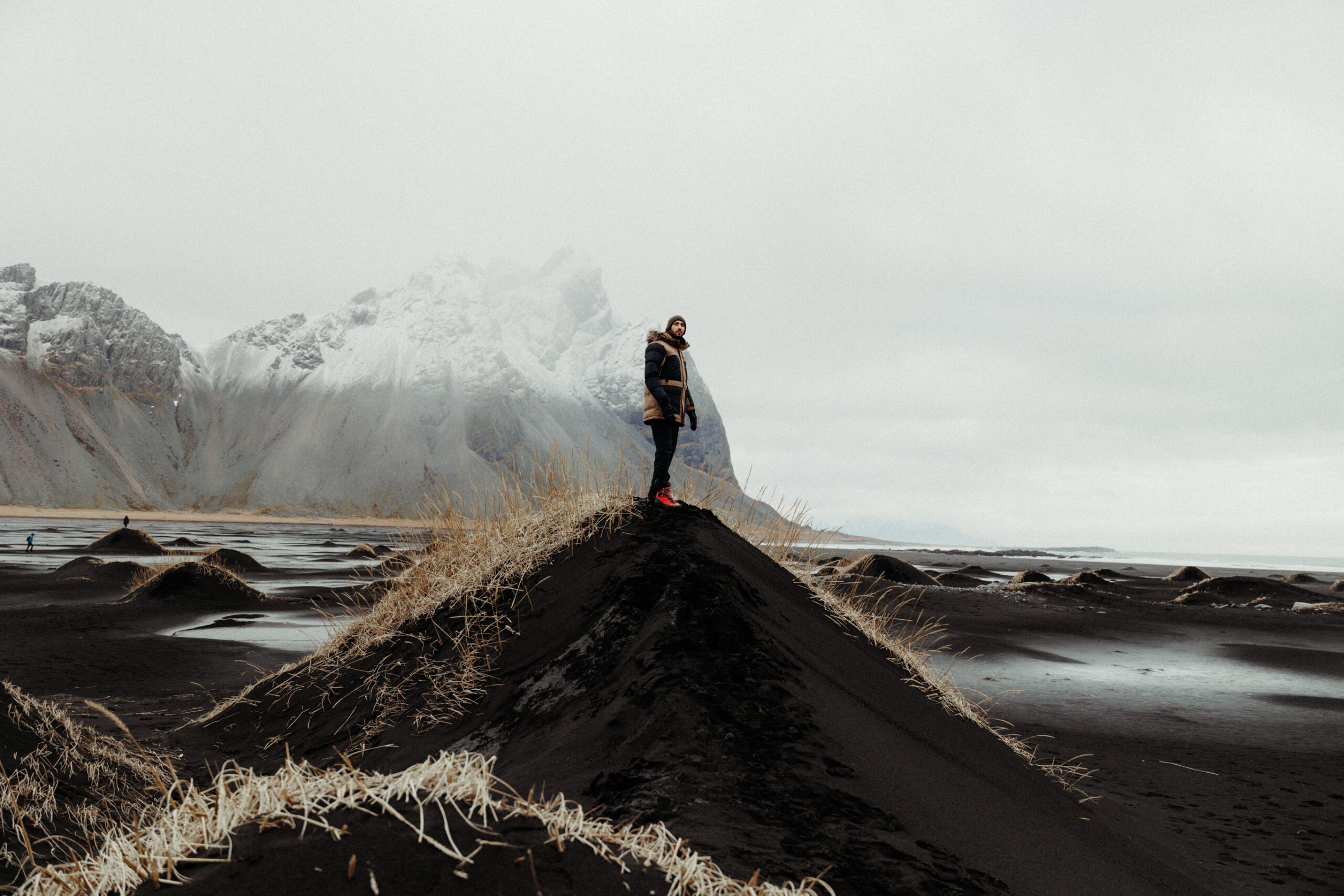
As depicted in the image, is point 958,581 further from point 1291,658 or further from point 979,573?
point 1291,658

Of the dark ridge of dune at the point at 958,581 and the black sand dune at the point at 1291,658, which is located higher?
the black sand dune at the point at 1291,658

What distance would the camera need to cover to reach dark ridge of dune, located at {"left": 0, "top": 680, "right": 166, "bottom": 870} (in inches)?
157

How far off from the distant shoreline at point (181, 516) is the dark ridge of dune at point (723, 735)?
7822 cm

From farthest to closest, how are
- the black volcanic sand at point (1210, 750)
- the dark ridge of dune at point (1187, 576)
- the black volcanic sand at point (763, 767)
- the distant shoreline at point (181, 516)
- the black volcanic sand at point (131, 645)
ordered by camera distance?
1. the distant shoreline at point (181, 516)
2. the dark ridge of dune at point (1187, 576)
3. the black volcanic sand at point (131, 645)
4. the black volcanic sand at point (1210, 750)
5. the black volcanic sand at point (763, 767)

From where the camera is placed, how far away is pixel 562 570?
20.6 ft

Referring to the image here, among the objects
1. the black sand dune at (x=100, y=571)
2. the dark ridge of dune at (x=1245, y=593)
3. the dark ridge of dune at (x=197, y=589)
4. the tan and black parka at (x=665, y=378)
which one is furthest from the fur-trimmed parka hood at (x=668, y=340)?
the dark ridge of dune at (x=1245, y=593)

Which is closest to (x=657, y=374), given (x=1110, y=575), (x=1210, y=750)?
(x=1210, y=750)

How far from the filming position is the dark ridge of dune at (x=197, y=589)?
17.5 m

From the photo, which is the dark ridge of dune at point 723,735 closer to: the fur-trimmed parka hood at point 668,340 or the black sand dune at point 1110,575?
the fur-trimmed parka hood at point 668,340

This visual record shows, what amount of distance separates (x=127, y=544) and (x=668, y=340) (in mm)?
34154

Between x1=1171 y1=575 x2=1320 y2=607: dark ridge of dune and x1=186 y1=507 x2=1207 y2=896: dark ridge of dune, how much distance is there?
26.9 m

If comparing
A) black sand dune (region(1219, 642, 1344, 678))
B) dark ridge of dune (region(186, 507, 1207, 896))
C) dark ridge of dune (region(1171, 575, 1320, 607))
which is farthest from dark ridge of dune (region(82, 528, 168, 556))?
dark ridge of dune (region(1171, 575, 1320, 607))

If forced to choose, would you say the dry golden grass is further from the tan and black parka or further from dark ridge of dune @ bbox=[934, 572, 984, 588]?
dark ridge of dune @ bbox=[934, 572, 984, 588]

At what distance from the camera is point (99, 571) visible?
22156 millimetres
